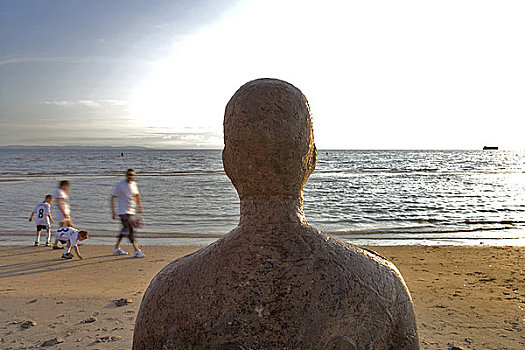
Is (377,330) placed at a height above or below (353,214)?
above

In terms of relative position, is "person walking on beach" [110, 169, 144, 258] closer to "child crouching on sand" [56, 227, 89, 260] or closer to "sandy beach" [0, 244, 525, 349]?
"sandy beach" [0, 244, 525, 349]

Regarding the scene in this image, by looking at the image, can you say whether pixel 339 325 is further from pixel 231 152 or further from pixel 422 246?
pixel 422 246

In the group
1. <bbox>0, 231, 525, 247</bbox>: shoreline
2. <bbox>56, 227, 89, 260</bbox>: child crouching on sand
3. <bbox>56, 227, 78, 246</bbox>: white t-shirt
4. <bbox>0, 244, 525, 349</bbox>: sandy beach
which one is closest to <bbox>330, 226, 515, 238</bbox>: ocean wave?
<bbox>0, 231, 525, 247</bbox>: shoreline

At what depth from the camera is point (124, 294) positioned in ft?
23.0

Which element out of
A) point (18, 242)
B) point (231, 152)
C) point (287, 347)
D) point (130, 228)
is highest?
point (231, 152)

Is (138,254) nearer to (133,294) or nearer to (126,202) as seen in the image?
(126,202)

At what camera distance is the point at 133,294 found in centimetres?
700

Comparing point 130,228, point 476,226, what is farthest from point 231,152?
point 476,226

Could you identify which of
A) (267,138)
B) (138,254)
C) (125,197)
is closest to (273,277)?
(267,138)

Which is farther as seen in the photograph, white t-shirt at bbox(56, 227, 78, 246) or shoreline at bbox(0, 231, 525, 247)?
shoreline at bbox(0, 231, 525, 247)

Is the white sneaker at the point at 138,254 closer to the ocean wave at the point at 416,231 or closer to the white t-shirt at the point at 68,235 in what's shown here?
the white t-shirt at the point at 68,235

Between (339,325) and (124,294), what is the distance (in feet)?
18.6

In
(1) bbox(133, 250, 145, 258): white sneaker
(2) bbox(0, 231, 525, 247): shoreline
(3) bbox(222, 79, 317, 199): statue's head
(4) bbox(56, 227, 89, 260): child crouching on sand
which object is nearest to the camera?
(3) bbox(222, 79, 317, 199): statue's head

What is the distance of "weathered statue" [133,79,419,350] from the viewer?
2.07 m
